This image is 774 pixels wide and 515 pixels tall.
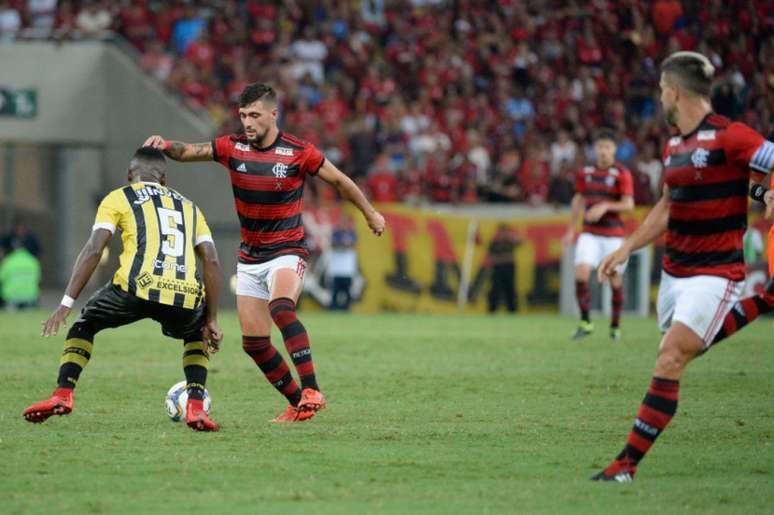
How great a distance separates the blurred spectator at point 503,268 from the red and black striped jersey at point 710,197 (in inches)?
715

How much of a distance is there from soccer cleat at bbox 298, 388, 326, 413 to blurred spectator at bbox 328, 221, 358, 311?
1598cm

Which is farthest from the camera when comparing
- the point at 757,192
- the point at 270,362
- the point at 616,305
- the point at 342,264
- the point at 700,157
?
the point at 342,264

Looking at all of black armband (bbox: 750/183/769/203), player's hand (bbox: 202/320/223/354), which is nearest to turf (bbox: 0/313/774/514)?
player's hand (bbox: 202/320/223/354)

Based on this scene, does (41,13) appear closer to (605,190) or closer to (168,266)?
(605,190)

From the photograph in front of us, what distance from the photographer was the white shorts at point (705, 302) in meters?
7.24

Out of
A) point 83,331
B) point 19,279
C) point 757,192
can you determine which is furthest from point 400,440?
point 19,279

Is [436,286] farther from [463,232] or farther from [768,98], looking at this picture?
[768,98]

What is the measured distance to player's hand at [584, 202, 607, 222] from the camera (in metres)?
17.9

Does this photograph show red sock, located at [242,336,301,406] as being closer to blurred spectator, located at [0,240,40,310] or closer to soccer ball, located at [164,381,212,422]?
soccer ball, located at [164,381,212,422]

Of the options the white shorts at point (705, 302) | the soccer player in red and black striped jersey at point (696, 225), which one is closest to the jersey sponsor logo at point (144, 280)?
the soccer player in red and black striped jersey at point (696, 225)

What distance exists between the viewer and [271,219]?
31.9ft

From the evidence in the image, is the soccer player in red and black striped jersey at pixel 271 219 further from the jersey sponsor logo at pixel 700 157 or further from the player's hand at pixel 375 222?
the jersey sponsor logo at pixel 700 157

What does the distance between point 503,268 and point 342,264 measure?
3.17 meters

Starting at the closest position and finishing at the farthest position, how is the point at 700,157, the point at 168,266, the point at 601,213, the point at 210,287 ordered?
the point at 700,157 → the point at 168,266 → the point at 210,287 → the point at 601,213
